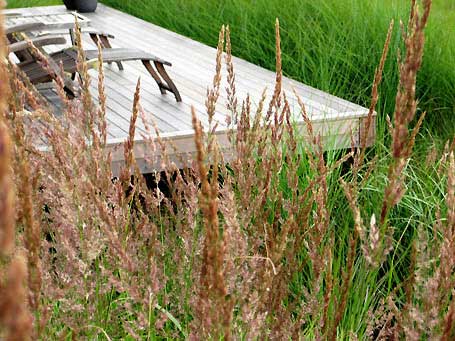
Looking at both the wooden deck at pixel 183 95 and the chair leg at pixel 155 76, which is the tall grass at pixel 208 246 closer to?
the wooden deck at pixel 183 95

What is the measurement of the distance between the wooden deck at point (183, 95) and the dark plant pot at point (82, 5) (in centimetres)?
88

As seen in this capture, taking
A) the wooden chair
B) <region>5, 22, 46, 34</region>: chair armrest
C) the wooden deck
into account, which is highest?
<region>5, 22, 46, 34</region>: chair armrest

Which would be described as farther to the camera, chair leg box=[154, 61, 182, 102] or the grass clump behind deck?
the grass clump behind deck

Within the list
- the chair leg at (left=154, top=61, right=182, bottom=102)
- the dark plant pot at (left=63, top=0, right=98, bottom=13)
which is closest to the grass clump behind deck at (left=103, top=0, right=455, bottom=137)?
the chair leg at (left=154, top=61, right=182, bottom=102)

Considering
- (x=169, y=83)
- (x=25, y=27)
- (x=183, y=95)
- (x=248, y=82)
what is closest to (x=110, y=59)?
(x=169, y=83)

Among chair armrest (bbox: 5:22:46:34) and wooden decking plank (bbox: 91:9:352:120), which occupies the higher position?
chair armrest (bbox: 5:22:46:34)

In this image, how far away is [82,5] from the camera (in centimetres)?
948

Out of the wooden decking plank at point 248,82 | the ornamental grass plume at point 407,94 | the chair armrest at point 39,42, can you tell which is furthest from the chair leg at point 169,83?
the ornamental grass plume at point 407,94

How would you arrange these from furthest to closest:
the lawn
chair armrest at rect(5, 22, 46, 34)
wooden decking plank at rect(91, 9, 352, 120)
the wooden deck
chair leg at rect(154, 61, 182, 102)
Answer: chair armrest at rect(5, 22, 46, 34), the lawn, chair leg at rect(154, 61, 182, 102), wooden decking plank at rect(91, 9, 352, 120), the wooden deck

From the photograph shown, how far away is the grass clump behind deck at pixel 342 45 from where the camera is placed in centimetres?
567

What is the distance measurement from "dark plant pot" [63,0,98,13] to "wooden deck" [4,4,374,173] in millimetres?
885

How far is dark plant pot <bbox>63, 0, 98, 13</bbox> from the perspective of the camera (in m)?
9.48

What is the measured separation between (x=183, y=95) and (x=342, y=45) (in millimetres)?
1289

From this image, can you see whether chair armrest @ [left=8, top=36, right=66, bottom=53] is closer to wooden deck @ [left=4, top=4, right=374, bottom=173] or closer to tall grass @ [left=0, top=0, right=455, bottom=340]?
wooden deck @ [left=4, top=4, right=374, bottom=173]
